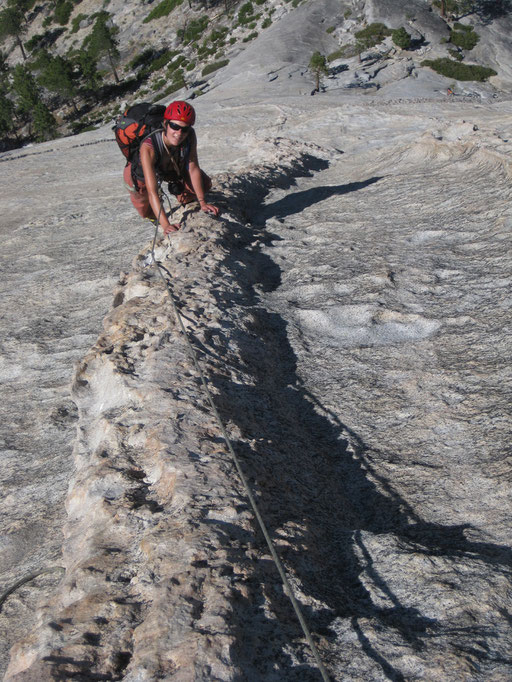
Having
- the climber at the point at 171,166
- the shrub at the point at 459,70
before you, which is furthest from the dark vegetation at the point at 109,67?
the climber at the point at 171,166

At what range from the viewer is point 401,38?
25.6 m

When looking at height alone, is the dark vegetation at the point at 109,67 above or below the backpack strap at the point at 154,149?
above

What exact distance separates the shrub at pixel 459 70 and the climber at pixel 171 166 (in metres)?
20.8

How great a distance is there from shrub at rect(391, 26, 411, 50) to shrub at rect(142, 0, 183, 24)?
29857 mm

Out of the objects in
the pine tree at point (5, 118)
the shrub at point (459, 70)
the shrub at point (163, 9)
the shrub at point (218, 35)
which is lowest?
the shrub at point (459, 70)

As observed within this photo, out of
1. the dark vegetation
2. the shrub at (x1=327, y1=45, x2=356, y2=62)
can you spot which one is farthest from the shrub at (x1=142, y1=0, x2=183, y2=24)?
the shrub at (x1=327, y1=45, x2=356, y2=62)

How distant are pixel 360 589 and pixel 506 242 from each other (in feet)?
10.5

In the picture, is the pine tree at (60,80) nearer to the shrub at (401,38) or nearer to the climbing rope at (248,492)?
the shrub at (401,38)

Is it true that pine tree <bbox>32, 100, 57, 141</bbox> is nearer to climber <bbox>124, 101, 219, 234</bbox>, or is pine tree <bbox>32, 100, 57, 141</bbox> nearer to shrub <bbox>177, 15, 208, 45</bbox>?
shrub <bbox>177, 15, 208, 45</bbox>

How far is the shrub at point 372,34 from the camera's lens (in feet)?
86.7

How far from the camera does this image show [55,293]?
5500 millimetres

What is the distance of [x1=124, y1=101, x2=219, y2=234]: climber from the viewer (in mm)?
4863

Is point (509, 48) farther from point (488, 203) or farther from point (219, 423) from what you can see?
point (219, 423)

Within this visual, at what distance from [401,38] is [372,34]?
217 cm
